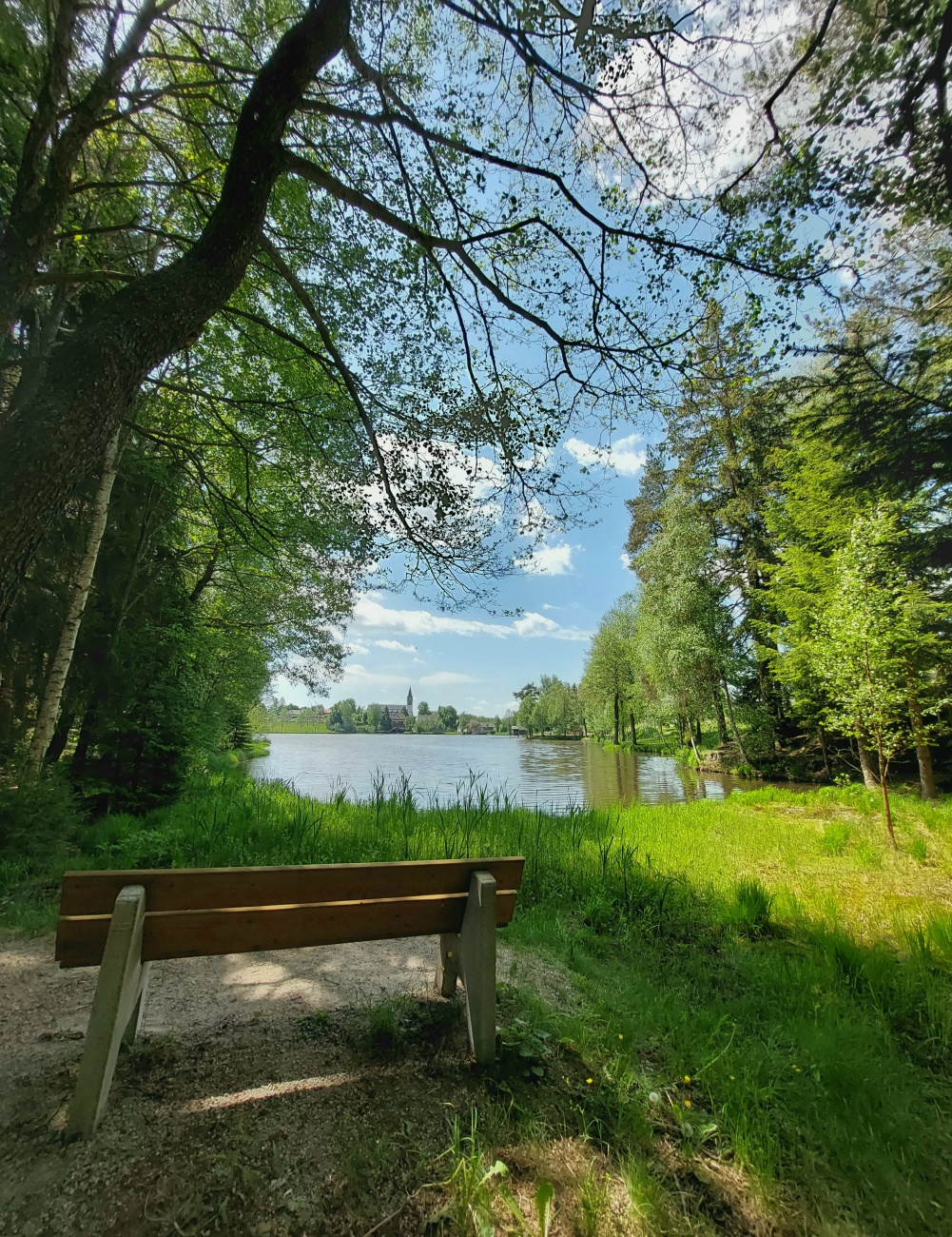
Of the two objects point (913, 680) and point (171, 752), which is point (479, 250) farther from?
point (913, 680)

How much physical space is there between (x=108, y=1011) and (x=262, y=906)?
51 cm

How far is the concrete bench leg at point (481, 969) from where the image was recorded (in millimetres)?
2008

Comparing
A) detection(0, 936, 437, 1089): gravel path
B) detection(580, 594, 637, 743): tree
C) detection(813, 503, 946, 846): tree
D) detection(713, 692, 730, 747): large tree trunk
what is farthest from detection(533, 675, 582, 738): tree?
detection(0, 936, 437, 1089): gravel path

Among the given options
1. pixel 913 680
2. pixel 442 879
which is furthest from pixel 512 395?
pixel 913 680

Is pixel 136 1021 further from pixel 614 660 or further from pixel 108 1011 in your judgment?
pixel 614 660

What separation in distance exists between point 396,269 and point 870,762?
15645mm

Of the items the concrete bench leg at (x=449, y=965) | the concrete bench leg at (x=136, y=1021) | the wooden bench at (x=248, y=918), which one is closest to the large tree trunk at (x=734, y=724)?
the concrete bench leg at (x=449, y=965)

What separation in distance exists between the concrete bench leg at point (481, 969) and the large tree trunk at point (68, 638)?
537 centimetres

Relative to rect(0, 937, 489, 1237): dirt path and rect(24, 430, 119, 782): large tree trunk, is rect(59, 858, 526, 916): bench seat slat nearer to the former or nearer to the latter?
rect(0, 937, 489, 1237): dirt path

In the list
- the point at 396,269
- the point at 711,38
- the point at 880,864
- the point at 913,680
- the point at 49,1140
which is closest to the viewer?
the point at 49,1140

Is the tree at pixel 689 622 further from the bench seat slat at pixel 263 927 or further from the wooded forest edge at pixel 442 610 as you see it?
the bench seat slat at pixel 263 927

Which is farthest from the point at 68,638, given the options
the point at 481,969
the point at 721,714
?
the point at 721,714

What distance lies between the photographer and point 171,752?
7207mm

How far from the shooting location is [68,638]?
560cm
